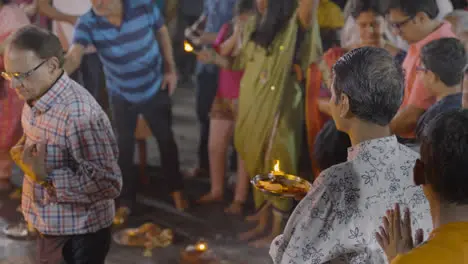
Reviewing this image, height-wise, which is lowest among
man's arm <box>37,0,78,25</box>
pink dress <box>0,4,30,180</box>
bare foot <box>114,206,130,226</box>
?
bare foot <box>114,206,130,226</box>

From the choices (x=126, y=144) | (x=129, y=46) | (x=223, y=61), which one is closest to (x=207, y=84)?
(x=223, y=61)

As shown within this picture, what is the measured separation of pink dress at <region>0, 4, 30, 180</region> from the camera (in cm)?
414

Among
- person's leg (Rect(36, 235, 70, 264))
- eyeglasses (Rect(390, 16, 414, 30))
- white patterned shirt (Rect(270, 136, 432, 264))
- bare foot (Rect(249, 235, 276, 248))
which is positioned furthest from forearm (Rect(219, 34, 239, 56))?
white patterned shirt (Rect(270, 136, 432, 264))

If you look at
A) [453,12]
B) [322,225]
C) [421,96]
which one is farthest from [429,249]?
[453,12]

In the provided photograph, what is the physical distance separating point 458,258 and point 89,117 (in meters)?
1.80

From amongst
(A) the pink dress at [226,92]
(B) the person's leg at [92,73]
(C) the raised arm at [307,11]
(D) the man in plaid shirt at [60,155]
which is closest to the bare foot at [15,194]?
(B) the person's leg at [92,73]

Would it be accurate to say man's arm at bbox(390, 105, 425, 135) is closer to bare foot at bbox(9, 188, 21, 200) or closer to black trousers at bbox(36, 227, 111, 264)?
black trousers at bbox(36, 227, 111, 264)

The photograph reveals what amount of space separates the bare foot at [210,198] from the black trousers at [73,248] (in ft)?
5.06

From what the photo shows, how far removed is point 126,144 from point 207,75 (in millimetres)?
788

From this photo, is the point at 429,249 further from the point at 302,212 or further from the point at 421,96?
the point at 421,96

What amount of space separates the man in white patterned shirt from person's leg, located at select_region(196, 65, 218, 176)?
2.23 metres

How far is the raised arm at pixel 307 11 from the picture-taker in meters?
3.96

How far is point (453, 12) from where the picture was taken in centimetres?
394

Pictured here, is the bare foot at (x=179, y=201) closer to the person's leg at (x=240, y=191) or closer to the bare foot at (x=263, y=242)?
the person's leg at (x=240, y=191)
